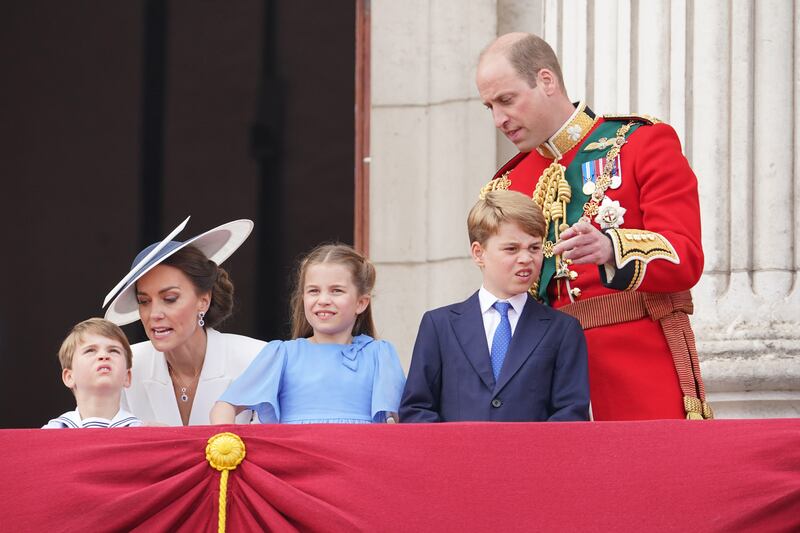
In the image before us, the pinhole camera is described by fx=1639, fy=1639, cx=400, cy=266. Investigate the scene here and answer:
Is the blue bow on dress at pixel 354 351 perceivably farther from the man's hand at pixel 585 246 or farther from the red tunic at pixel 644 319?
the man's hand at pixel 585 246

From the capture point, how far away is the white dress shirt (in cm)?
389

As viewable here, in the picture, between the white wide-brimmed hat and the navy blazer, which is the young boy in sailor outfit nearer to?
the white wide-brimmed hat

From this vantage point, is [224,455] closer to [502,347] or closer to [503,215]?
[502,347]

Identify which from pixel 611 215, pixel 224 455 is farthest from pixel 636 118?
pixel 224 455

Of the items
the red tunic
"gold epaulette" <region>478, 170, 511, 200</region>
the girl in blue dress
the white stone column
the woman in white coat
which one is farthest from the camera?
the white stone column

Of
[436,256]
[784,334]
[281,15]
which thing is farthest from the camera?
[281,15]

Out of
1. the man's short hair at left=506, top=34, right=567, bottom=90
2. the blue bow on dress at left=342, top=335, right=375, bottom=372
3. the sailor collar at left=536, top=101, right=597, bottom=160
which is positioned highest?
the man's short hair at left=506, top=34, right=567, bottom=90

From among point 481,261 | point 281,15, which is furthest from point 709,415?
point 281,15

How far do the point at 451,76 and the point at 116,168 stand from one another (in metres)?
1.96

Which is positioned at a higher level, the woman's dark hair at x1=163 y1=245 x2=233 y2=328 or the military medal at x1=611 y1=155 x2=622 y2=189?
the military medal at x1=611 y1=155 x2=622 y2=189

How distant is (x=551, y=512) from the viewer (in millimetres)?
3273

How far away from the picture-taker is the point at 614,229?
12.6ft

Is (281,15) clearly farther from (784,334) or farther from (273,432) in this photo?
(273,432)

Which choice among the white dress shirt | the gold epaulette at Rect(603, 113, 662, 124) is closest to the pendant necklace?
the white dress shirt
